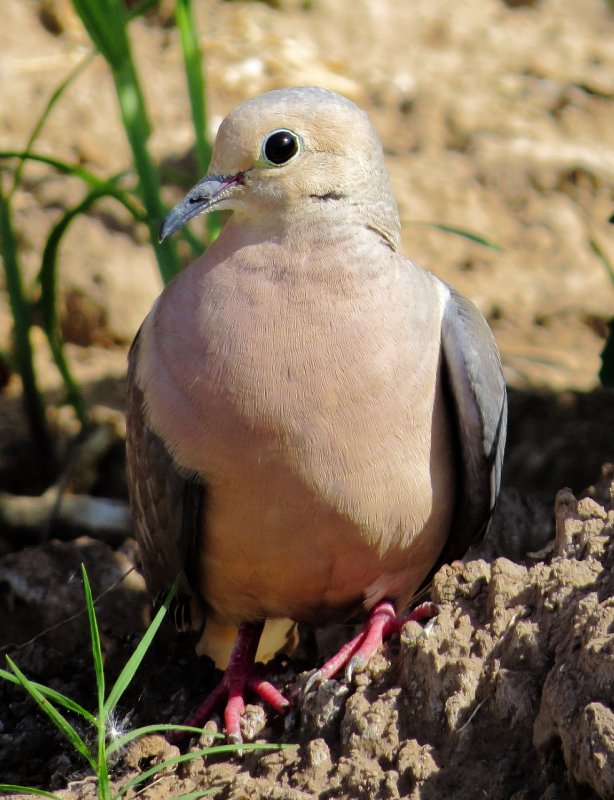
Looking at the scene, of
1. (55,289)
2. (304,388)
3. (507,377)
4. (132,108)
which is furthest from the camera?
(507,377)

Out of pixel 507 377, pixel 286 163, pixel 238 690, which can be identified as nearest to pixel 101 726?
pixel 238 690

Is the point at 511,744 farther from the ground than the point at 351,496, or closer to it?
closer to it

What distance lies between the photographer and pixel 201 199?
328 cm

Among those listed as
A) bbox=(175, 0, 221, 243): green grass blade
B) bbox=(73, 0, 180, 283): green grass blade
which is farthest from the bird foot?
bbox=(175, 0, 221, 243): green grass blade

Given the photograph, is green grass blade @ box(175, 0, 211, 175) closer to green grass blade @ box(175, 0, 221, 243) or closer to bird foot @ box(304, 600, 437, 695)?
green grass blade @ box(175, 0, 221, 243)

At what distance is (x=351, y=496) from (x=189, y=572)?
66 centimetres

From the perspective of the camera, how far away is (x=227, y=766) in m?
3.06

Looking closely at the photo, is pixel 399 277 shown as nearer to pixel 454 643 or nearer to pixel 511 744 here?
pixel 454 643

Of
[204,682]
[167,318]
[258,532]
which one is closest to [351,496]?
[258,532]

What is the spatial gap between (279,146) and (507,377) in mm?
2521

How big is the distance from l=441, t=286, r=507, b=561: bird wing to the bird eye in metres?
0.67

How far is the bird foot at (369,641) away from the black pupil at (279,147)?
128 cm

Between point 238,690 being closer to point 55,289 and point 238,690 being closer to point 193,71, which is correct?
point 55,289

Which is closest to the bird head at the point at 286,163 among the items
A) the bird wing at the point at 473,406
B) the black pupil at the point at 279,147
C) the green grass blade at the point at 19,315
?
the black pupil at the point at 279,147
